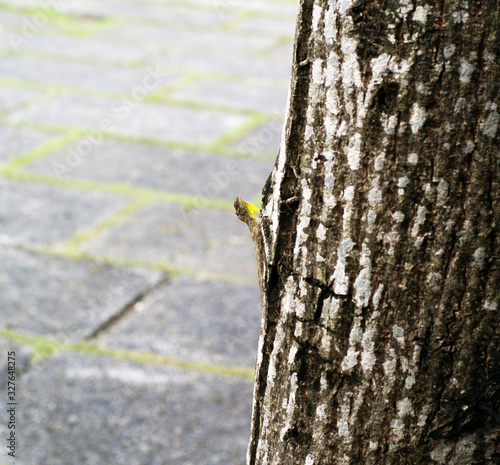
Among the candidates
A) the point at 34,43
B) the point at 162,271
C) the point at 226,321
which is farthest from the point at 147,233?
the point at 34,43

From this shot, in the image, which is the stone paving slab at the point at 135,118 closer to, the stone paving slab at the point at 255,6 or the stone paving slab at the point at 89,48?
the stone paving slab at the point at 89,48

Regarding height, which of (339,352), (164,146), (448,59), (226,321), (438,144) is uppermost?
(448,59)

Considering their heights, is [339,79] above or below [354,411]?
above

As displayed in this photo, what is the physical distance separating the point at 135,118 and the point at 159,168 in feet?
3.09

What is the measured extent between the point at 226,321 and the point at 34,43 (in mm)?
5153

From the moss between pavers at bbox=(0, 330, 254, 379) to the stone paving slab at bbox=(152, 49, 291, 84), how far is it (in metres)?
4.11

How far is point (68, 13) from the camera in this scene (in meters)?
8.74

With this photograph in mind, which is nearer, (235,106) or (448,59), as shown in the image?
(448,59)

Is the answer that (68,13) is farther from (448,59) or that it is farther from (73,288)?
(448,59)

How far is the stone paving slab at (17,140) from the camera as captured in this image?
16.6ft

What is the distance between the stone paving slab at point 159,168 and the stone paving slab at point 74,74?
1269mm

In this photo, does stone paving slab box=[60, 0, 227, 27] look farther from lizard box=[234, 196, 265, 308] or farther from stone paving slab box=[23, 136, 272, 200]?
lizard box=[234, 196, 265, 308]

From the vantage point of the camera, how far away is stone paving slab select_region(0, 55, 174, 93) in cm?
638

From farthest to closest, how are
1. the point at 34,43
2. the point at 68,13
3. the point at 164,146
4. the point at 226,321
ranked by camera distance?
the point at 68,13 < the point at 34,43 < the point at 164,146 < the point at 226,321
